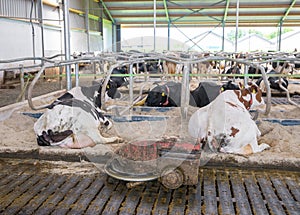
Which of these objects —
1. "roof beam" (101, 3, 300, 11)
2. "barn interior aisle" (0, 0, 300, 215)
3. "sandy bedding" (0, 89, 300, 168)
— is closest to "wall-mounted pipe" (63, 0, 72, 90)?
"barn interior aisle" (0, 0, 300, 215)

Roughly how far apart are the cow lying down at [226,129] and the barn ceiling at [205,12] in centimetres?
1527

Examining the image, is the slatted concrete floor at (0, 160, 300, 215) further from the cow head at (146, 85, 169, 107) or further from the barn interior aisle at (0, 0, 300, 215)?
the cow head at (146, 85, 169, 107)

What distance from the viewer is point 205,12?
1941cm

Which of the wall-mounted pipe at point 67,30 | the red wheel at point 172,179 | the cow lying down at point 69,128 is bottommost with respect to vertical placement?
the red wheel at point 172,179

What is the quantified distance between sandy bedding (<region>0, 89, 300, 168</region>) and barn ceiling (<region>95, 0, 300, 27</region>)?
557 inches

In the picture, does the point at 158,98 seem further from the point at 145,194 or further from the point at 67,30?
the point at 145,194

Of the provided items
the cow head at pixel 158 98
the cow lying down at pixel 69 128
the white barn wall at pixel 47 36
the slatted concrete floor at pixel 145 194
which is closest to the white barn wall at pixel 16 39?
the white barn wall at pixel 47 36

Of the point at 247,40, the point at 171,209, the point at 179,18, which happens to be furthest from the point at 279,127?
the point at 247,40

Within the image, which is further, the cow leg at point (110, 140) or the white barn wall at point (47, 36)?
the white barn wall at point (47, 36)

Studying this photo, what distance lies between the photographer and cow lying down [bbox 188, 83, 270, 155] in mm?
3486

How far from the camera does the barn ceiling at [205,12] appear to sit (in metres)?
18.1

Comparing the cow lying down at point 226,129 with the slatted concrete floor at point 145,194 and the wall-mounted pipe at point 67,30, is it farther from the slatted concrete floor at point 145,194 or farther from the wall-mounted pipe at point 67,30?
the wall-mounted pipe at point 67,30

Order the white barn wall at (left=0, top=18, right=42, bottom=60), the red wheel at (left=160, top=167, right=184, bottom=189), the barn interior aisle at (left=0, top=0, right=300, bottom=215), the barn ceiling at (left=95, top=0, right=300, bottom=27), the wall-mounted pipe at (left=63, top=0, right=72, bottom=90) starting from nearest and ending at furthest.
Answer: the barn interior aisle at (left=0, top=0, right=300, bottom=215)
the red wheel at (left=160, top=167, right=184, bottom=189)
the wall-mounted pipe at (left=63, top=0, right=72, bottom=90)
the white barn wall at (left=0, top=18, right=42, bottom=60)
the barn ceiling at (left=95, top=0, right=300, bottom=27)

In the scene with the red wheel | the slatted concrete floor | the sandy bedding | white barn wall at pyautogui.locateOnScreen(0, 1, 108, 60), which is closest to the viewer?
the slatted concrete floor
